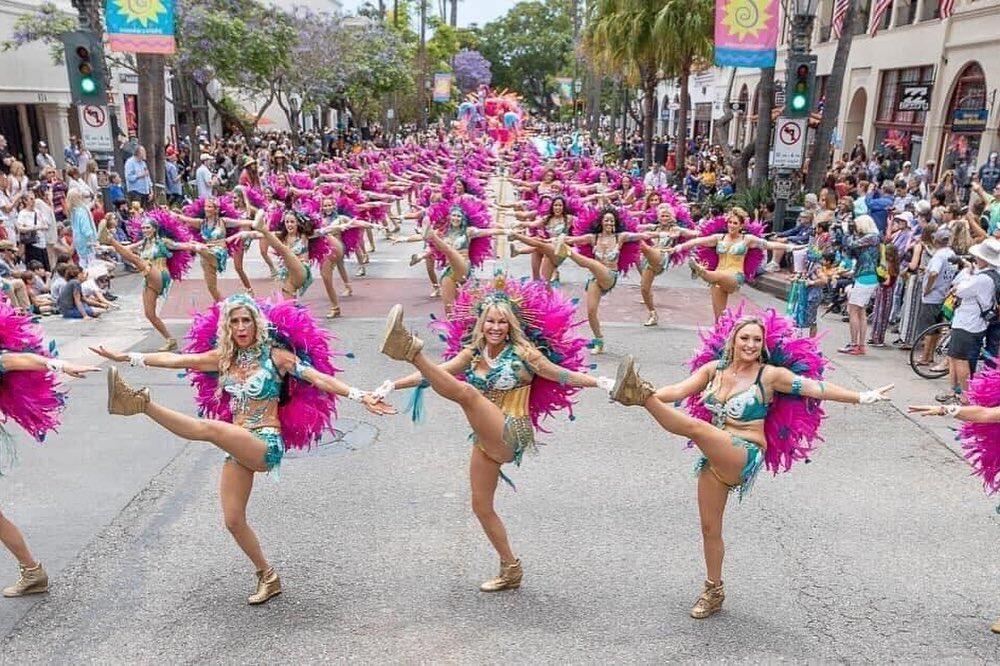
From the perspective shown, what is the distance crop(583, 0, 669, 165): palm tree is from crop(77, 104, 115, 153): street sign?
12837mm

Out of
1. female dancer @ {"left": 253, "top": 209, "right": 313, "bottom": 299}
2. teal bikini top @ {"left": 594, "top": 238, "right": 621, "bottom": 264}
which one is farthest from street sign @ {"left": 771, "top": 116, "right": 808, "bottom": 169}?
female dancer @ {"left": 253, "top": 209, "right": 313, "bottom": 299}

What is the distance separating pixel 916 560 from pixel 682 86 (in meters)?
20.3

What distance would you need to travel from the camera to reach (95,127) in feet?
45.4

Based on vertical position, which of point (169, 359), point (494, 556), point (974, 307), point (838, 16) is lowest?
point (494, 556)

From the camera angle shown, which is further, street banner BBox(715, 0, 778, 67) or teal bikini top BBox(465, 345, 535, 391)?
Result: street banner BBox(715, 0, 778, 67)

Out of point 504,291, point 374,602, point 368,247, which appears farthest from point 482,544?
point 368,247

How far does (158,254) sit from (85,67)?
5.51 m

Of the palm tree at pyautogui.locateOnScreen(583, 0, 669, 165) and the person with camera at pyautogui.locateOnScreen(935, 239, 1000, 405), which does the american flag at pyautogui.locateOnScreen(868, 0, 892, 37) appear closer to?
the palm tree at pyautogui.locateOnScreen(583, 0, 669, 165)

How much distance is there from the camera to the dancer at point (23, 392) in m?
4.65

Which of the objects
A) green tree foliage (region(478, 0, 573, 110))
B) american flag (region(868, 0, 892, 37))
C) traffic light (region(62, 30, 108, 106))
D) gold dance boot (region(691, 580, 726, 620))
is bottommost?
gold dance boot (region(691, 580, 726, 620))

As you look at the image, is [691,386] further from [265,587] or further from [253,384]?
[265,587]

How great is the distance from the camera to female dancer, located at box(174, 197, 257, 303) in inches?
421

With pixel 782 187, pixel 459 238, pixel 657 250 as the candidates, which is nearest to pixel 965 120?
pixel 782 187

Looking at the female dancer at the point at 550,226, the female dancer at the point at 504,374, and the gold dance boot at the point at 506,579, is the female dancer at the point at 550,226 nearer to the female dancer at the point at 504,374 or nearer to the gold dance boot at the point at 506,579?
the female dancer at the point at 504,374
